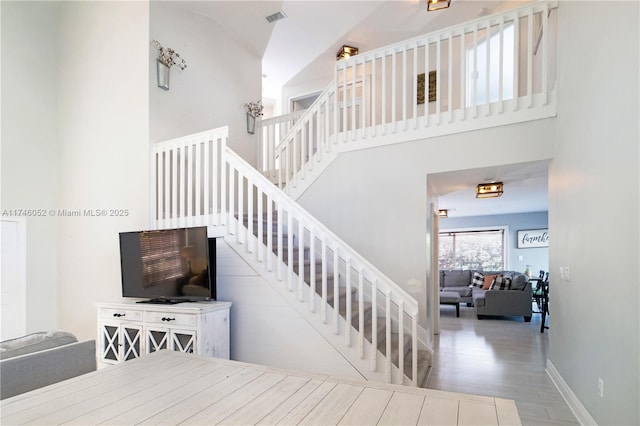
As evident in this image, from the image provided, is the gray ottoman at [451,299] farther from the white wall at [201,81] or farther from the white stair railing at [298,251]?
the white wall at [201,81]

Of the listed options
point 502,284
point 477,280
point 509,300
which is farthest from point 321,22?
point 477,280

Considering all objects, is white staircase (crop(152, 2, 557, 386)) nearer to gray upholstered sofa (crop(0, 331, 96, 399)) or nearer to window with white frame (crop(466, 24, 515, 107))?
window with white frame (crop(466, 24, 515, 107))

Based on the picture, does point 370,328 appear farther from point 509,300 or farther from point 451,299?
point 451,299

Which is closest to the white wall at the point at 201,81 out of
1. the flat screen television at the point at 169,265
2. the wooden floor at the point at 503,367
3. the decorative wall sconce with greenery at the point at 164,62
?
the decorative wall sconce with greenery at the point at 164,62

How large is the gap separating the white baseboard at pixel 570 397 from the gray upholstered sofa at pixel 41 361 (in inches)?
125

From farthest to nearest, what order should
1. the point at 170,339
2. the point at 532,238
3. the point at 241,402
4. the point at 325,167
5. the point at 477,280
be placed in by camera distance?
the point at 532,238, the point at 477,280, the point at 325,167, the point at 170,339, the point at 241,402

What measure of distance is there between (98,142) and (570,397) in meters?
5.51

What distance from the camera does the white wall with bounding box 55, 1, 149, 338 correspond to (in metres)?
4.05

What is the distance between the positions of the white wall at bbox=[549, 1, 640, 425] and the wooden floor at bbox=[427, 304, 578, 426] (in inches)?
11.6

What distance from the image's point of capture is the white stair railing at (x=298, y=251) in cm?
288

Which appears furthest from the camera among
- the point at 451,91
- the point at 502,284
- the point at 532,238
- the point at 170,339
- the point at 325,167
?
the point at 532,238

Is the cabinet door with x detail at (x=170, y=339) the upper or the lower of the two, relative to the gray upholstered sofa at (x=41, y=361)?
lower

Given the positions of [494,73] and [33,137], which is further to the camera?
[494,73]

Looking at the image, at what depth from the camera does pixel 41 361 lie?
1.73 metres
